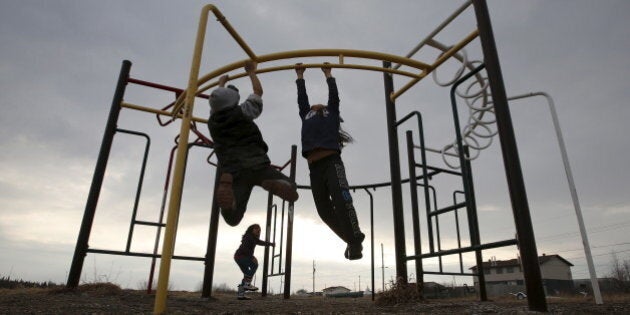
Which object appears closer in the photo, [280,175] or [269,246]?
[280,175]

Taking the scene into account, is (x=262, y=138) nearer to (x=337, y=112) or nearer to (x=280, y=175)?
(x=280, y=175)

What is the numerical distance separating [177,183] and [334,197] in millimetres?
1396

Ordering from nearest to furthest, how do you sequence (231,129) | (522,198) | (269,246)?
(522,198) < (231,129) < (269,246)

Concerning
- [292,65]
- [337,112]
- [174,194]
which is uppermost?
[292,65]

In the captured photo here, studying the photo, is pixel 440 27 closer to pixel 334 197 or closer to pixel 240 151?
pixel 334 197

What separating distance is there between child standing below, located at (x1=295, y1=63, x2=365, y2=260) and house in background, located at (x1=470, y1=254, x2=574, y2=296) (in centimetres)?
3682

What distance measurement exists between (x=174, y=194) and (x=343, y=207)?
1446mm

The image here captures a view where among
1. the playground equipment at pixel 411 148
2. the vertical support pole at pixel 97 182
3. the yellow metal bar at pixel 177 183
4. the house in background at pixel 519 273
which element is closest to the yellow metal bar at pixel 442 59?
the playground equipment at pixel 411 148

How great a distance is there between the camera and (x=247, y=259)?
5414 mm

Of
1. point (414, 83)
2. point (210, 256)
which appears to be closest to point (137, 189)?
point (210, 256)

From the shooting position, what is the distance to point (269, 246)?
645cm

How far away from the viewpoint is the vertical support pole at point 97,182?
4129 mm

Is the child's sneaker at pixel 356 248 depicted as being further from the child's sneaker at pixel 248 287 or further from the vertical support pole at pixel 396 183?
the child's sneaker at pixel 248 287

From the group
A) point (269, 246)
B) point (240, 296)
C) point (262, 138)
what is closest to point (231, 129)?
point (262, 138)
